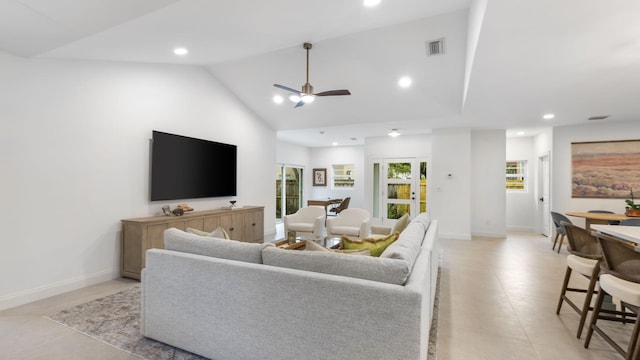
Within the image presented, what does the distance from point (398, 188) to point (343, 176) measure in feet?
9.51

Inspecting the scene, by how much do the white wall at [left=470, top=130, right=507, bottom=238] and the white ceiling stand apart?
0.84m

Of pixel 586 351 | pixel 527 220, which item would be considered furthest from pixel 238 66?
pixel 527 220

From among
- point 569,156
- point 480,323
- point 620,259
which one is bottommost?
point 480,323

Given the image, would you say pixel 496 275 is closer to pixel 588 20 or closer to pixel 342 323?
pixel 588 20

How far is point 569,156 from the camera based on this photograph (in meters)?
6.02

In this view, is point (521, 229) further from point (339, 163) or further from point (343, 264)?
point (343, 264)

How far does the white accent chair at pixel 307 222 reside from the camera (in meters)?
5.26

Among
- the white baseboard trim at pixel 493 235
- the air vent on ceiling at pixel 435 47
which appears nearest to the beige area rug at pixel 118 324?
the air vent on ceiling at pixel 435 47

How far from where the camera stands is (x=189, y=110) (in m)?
4.77

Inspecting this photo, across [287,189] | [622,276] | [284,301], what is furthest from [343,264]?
[287,189]

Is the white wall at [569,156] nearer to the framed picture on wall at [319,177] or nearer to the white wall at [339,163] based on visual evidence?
the white wall at [339,163]

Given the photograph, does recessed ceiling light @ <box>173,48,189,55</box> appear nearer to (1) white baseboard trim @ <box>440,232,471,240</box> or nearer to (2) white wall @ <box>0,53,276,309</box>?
(2) white wall @ <box>0,53,276,309</box>

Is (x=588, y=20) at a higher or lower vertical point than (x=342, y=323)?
higher

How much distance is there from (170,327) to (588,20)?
3919mm
